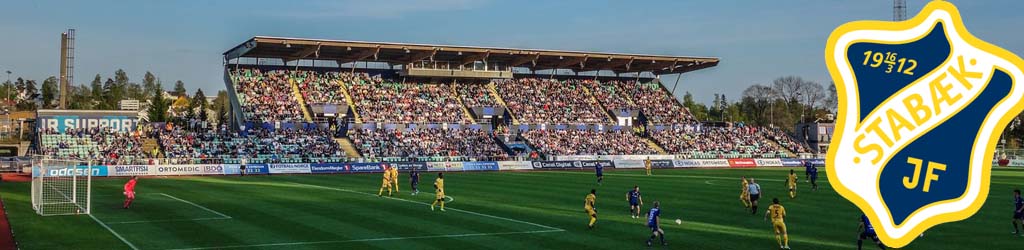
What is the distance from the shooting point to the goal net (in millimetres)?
32188

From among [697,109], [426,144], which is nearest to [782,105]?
[697,109]

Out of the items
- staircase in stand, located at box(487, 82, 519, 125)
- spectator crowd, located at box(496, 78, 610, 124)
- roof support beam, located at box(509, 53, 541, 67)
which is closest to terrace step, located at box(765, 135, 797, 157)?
spectator crowd, located at box(496, 78, 610, 124)

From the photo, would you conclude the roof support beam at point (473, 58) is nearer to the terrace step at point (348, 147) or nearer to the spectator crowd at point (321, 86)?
the spectator crowd at point (321, 86)

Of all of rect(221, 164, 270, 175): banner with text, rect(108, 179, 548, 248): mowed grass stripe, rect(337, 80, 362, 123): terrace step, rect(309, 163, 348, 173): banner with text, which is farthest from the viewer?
rect(337, 80, 362, 123): terrace step

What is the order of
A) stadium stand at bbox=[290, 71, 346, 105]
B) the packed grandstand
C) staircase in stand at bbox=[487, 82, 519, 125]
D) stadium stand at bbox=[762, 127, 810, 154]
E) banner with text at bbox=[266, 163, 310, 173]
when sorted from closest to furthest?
banner with text at bbox=[266, 163, 310, 173]
the packed grandstand
stadium stand at bbox=[290, 71, 346, 105]
staircase in stand at bbox=[487, 82, 519, 125]
stadium stand at bbox=[762, 127, 810, 154]

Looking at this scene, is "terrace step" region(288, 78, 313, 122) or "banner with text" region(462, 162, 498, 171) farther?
"terrace step" region(288, 78, 313, 122)

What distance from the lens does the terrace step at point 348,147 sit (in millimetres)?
74688

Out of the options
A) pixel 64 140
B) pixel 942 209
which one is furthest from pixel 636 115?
pixel 942 209

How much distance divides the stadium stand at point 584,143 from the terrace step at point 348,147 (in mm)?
17144

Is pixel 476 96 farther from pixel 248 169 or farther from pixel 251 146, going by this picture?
pixel 248 169

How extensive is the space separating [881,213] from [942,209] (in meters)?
0.46

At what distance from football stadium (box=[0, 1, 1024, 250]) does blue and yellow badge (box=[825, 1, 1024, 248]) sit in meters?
16.3

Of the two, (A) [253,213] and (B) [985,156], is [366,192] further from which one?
(B) [985,156]

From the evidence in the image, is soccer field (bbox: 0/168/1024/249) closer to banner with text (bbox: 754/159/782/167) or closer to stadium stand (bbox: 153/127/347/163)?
stadium stand (bbox: 153/127/347/163)
